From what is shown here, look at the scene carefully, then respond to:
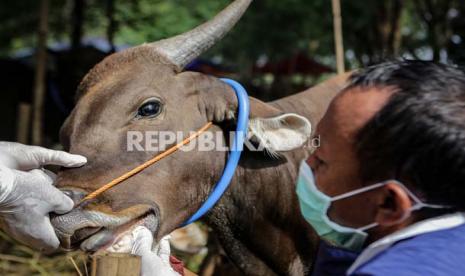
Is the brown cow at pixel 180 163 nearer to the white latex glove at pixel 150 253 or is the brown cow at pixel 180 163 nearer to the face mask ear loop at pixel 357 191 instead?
the white latex glove at pixel 150 253

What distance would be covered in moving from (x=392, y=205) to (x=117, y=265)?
0.98m

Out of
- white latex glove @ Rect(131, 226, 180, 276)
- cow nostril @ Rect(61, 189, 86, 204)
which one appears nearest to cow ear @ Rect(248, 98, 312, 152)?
white latex glove @ Rect(131, 226, 180, 276)

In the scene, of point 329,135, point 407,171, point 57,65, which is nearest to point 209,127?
point 329,135

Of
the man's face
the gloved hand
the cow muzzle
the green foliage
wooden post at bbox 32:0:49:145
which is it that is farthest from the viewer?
the green foliage

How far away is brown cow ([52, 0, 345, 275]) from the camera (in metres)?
3.34

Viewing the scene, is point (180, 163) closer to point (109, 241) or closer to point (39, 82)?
point (109, 241)

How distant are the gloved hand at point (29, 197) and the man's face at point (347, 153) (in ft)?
4.56

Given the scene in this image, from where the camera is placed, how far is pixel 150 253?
108 inches

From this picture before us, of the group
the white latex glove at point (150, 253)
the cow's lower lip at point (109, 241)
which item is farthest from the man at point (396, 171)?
the cow's lower lip at point (109, 241)

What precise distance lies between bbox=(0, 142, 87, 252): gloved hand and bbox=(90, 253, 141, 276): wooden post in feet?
2.30

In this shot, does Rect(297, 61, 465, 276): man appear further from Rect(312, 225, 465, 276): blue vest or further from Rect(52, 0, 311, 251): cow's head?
Rect(52, 0, 311, 251): cow's head

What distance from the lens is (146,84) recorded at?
375cm

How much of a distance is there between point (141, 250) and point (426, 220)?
5.06 feet

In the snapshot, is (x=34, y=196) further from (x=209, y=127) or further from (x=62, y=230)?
(x=209, y=127)
